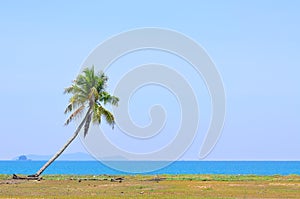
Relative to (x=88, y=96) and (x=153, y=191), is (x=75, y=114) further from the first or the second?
(x=153, y=191)

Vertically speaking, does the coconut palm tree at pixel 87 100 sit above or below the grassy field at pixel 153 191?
above

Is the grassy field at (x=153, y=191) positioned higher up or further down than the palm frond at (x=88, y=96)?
further down

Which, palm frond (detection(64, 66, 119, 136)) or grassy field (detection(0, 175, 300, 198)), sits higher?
palm frond (detection(64, 66, 119, 136))

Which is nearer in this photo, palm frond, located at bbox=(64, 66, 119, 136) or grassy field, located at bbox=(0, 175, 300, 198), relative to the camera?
grassy field, located at bbox=(0, 175, 300, 198)

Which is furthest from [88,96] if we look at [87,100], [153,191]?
[153,191]

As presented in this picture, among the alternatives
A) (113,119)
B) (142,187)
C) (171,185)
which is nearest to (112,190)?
(142,187)

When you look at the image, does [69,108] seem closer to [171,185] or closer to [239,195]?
[171,185]

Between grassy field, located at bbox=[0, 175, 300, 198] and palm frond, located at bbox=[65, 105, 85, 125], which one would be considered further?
palm frond, located at bbox=[65, 105, 85, 125]

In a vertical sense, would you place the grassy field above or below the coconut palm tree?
below

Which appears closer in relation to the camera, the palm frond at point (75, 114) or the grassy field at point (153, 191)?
the grassy field at point (153, 191)

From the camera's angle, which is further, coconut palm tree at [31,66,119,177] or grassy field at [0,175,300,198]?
coconut palm tree at [31,66,119,177]

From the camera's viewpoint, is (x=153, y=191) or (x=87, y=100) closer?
(x=153, y=191)

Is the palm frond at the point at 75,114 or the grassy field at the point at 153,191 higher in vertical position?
the palm frond at the point at 75,114

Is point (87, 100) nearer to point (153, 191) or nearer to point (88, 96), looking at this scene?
point (88, 96)
